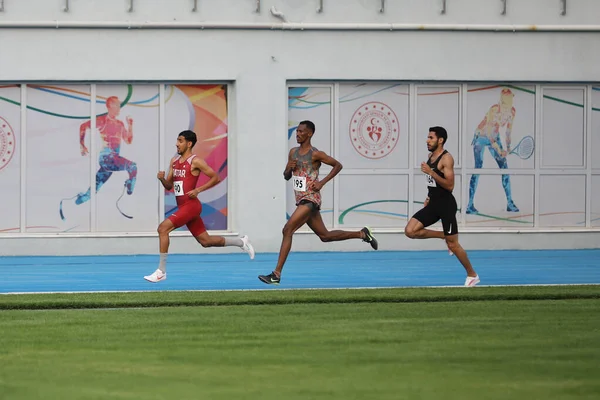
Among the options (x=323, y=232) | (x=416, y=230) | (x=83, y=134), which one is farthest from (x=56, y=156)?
(x=416, y=230)

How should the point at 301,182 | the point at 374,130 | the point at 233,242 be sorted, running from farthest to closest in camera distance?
1. the point at 374,130
2. the point at 233,242
3. the point at 301,182

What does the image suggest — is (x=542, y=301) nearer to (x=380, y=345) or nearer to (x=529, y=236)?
(x=380, y=345)

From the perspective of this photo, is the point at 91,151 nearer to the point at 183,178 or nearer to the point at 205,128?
the point at 205,128

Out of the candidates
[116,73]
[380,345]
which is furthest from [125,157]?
[380,345]

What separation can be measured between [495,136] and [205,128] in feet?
18.2

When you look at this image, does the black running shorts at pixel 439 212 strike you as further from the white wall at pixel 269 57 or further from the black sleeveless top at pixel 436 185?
the white wall at pixel 269 57

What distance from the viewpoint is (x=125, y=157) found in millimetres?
24484

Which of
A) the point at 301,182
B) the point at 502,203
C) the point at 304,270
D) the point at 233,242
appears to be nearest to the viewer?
the point at 301,182

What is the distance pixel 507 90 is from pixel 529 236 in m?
2.82

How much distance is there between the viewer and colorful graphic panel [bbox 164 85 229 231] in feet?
80.6

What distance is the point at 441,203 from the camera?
57.1 feet

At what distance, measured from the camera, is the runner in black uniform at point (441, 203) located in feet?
56.4

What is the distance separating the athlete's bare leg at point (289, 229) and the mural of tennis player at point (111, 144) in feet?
25.2

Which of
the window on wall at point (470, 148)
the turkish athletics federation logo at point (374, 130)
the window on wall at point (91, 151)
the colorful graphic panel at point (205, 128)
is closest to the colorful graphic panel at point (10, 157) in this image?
the window on wall at point (91, 151)
